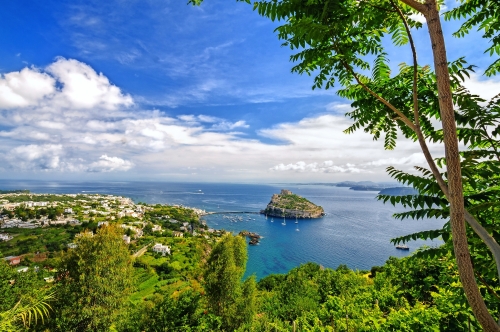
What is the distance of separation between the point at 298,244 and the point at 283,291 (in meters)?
38.4

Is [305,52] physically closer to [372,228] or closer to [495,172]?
[495,172]

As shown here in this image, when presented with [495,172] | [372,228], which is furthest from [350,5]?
[372,228]

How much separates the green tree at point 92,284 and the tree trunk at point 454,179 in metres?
10.4

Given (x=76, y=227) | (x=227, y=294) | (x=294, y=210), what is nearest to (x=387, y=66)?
(x=227, y=294)

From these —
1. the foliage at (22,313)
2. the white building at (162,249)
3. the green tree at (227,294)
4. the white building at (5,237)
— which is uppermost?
the foliage at (22,313)

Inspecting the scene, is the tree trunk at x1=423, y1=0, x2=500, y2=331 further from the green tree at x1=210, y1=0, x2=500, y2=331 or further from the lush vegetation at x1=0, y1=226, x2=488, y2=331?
the lush vegetation at x1=0, y1=226, x2=488, y2=331

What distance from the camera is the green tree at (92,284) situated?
8.15 m

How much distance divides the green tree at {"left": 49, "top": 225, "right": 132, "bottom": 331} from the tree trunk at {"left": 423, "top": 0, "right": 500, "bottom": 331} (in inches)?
408

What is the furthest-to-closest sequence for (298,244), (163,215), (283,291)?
(163,215), (298,244), (283,291)

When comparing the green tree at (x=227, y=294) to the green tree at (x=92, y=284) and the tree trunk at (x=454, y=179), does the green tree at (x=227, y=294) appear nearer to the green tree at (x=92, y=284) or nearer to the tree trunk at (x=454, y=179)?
the green tree at (x=92, y=284)

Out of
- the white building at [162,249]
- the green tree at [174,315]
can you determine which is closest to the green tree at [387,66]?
the green tree at [174,315]

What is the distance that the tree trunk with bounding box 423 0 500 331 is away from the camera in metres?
1.17

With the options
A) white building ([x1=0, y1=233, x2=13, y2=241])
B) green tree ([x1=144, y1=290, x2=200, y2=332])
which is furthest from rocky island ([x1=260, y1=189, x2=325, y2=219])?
green tree ([x1=144, y1=290, x2=200, y2=332])

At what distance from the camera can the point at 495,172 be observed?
1.79 meters
